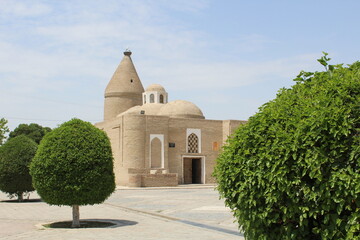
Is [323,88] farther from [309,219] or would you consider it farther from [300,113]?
[309,219]

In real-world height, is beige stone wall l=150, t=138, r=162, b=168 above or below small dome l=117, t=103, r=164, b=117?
below

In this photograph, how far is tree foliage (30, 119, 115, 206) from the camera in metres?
10.3

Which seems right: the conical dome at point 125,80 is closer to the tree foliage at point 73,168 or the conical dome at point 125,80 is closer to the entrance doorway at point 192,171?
the entrance doorway at point 192,171

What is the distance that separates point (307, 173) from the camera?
428 centimetres

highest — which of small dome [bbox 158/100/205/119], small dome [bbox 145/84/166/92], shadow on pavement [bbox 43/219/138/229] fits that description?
small dome [bbox 145/84/166/92]

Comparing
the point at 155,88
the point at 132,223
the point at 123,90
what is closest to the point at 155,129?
the point at 155,88

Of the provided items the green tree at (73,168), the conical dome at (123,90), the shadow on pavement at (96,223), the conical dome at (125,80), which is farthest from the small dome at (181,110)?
the green tree at (73,168)

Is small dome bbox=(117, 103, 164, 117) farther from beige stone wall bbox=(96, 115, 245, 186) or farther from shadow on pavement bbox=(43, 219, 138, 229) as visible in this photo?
shadow on pavement bbox=(43, 219, 138, 229)

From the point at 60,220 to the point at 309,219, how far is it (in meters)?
8.90

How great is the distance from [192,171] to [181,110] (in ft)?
17.5

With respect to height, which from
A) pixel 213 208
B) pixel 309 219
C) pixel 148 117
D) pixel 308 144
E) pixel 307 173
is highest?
pixel 148 117

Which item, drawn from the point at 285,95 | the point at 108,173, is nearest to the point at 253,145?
the point at 285,95

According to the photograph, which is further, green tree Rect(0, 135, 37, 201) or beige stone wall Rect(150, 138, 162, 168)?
beige stone wall Rect(150, 138, 162, 168)

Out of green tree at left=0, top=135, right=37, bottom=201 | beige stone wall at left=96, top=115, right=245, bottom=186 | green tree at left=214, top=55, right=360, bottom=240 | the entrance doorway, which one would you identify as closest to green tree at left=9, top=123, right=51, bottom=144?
beige stone wall at left=96, top=115, right=245, bottom=186
